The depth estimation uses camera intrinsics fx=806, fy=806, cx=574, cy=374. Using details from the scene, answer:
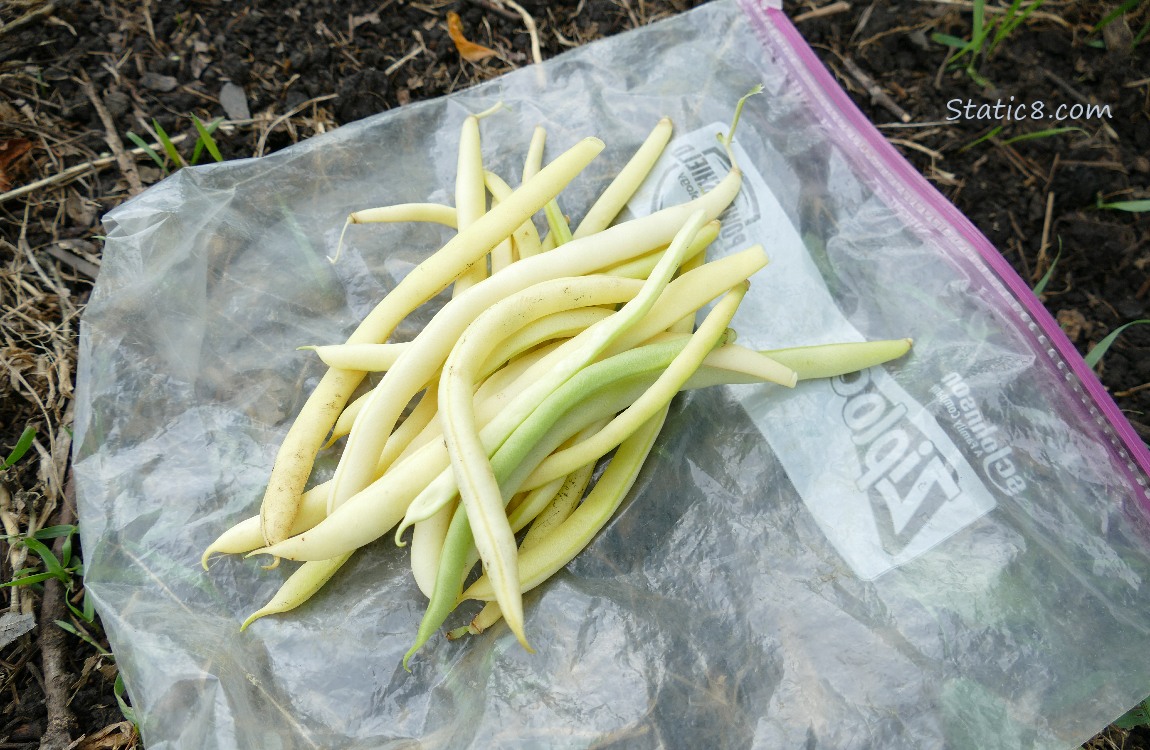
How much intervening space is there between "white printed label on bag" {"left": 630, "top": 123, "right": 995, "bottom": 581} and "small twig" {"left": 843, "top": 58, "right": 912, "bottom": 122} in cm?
71

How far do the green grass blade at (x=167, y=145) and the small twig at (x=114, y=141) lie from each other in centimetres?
9

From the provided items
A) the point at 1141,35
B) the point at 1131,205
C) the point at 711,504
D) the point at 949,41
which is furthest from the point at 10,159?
the point at 1141,35

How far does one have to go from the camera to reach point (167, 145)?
199 centimetres

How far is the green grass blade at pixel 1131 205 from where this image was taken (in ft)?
6.50

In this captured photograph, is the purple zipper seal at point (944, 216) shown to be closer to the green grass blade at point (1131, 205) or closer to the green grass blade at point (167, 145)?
the green grass blade at point (1131, 205)

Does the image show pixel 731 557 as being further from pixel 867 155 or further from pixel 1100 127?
pixel 1100 127

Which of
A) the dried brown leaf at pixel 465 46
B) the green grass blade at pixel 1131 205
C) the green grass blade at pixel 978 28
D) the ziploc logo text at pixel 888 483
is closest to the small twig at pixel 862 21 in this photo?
the green grass blade at pixel 978 28

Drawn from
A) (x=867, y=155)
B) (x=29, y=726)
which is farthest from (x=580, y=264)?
(x=29, y=726)

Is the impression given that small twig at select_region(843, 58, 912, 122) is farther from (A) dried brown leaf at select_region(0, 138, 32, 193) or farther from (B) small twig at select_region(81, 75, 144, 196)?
(A) dried brown leaf at select_region(0, 138, 32, 193)

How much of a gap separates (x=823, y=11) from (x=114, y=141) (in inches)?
78.0

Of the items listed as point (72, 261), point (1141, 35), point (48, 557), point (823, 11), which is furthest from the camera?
point (823, 11)

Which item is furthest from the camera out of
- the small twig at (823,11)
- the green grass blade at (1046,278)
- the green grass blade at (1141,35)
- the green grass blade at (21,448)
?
the small twig at (823,11)

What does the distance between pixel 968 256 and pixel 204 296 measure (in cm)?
158

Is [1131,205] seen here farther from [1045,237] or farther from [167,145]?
[167,145]
